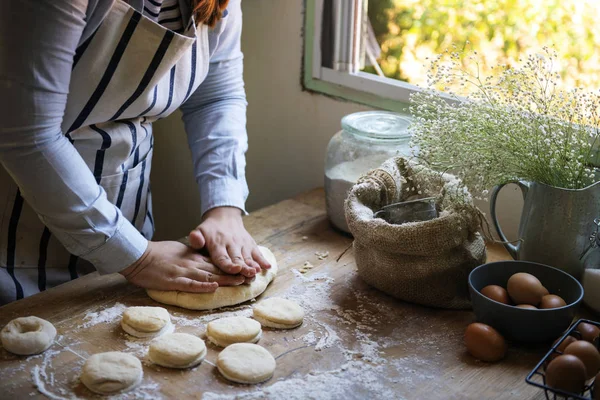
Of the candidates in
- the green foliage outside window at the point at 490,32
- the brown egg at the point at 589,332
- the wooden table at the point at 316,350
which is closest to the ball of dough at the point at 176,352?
the wooden table at the point at 316,350

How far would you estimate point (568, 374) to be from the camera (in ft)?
3.01

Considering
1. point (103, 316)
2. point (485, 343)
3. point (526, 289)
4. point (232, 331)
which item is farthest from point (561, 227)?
point (103, 316)

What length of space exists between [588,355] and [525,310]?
0.13 meters

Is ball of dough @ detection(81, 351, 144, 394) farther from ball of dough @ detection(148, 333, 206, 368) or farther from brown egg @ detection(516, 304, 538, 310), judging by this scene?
brown egg @ detection(516, 304, 538, 310)

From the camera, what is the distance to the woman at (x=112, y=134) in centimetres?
105

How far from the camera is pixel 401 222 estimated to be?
1.34 metres

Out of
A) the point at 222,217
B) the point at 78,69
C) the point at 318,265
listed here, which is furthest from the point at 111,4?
the point at 318,265

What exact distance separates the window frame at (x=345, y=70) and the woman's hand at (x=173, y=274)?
705 millimetres

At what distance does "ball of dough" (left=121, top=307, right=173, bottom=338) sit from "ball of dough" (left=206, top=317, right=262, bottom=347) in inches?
Answer: 3.1

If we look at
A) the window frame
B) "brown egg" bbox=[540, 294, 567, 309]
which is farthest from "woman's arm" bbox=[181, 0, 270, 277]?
"brown egg" bbox=[540, 294, 567, 309]

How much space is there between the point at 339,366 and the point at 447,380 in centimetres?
17

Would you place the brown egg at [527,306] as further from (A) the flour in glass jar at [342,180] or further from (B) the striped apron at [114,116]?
(B) the striped apron at [114,116]

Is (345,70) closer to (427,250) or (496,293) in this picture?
(427,250)

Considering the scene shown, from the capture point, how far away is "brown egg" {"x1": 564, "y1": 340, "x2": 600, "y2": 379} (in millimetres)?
962
